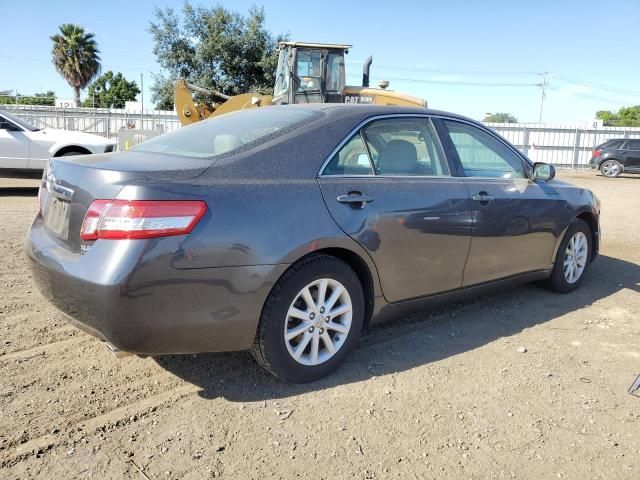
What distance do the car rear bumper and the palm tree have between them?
160 ft

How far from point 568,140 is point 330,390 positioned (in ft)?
88.4

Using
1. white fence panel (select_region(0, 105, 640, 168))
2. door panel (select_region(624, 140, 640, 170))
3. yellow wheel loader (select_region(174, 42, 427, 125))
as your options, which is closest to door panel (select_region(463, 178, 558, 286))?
yellow wheel loader (select_region(174, 42, 427, 125))

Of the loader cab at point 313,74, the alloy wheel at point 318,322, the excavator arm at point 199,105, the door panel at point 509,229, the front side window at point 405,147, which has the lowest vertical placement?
the alloy wheel at point 318,322

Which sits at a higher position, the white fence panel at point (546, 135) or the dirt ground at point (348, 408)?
the white fence panel at point (546, 135)

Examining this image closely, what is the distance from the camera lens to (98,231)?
105 inches

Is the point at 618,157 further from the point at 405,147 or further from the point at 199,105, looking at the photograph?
the point at 405,147

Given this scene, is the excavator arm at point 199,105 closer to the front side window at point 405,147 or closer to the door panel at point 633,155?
the front side window at point 405,147

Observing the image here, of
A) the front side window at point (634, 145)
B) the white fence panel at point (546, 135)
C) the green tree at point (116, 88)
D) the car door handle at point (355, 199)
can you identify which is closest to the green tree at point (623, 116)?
the white fence panel at point (546, 135)

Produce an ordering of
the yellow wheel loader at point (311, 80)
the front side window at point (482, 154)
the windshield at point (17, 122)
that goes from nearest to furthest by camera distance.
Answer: the front side window at point (482, 154), the windshield at point (17, 122), the yellow wheel loader at point (311, 80)

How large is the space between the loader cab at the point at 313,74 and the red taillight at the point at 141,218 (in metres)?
11.5

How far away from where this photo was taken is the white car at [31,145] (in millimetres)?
10711

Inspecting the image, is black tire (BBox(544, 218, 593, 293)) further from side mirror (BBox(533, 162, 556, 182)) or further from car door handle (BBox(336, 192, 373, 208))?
car door handle (BBox(336, 192, 373, 208))

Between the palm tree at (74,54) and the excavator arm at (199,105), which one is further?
the palm tree at (74,54)

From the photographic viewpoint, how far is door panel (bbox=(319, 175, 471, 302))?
10.8 feet
